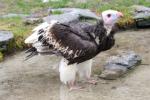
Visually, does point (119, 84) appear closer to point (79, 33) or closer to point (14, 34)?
point (79, 33)

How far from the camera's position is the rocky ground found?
21.7 ft

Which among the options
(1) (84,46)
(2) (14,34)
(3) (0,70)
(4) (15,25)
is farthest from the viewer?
(4) (15,25)

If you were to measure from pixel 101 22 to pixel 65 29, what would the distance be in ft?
1.50

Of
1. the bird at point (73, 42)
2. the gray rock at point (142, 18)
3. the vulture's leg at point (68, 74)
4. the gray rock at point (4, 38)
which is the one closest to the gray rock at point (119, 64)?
the bird at point (73, 42)

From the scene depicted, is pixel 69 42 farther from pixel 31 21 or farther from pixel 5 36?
pixel 31 21

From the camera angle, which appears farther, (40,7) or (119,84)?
(40,7)

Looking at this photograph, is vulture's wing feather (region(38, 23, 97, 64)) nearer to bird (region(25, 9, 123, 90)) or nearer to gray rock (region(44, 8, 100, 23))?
bird (region(25, 9, 123, 90))

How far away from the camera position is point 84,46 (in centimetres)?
656

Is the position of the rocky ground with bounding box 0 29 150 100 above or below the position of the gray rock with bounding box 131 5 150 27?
below

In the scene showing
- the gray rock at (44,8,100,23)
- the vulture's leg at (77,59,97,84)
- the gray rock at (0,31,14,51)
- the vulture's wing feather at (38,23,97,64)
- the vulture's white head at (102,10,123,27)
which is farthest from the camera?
the gray rock at (44,8,100,23)

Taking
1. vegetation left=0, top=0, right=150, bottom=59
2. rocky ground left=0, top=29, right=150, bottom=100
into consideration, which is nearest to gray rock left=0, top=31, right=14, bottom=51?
rocky ground left=0, top=29, right=150, bottom=100

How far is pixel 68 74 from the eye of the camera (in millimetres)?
6773

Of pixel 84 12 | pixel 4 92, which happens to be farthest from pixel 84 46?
pixel 84 12

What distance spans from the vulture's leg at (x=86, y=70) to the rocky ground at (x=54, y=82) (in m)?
0.09
